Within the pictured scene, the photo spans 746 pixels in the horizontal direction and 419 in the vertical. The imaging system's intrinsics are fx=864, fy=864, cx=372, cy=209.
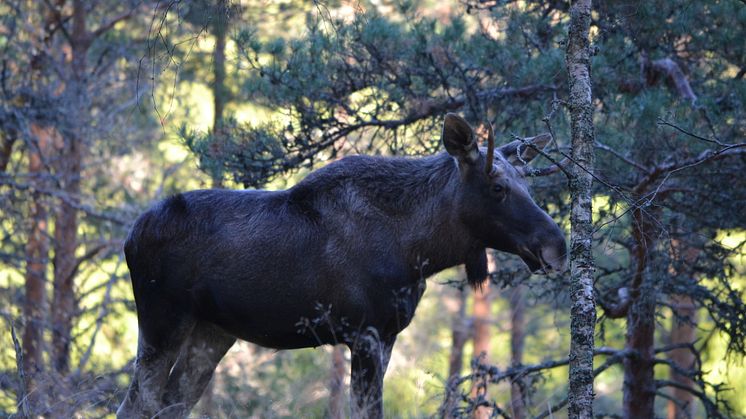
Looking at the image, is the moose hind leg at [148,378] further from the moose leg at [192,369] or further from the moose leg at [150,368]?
the moose leg at [192,369]

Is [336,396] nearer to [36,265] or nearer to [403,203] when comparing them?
[403,203]

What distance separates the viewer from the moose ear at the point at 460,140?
5621 millimetres

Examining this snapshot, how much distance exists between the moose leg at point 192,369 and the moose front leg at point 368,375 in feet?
4.04

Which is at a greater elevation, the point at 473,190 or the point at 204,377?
the point at 473,190

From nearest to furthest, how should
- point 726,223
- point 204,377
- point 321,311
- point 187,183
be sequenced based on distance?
point 321,311 → point 204,377 → point 726,223 → point 187,183

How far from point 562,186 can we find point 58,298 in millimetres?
9476

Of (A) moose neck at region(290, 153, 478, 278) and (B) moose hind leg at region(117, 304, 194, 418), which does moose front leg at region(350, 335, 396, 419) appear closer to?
(A) moose neck at region(290, 153, 478, 278)

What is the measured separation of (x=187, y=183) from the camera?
17.6 m

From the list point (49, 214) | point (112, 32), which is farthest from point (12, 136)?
point (112, 32)

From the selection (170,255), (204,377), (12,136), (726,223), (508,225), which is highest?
(12,136)

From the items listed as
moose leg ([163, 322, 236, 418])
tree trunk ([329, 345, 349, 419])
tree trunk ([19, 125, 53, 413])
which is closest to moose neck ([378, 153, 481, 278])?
tree trunk ([329, 345, 349, 419])

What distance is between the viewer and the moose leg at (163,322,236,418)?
6.09 metres

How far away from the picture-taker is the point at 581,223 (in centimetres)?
494

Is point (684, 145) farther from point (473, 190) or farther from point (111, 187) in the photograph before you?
point (111, 187)
